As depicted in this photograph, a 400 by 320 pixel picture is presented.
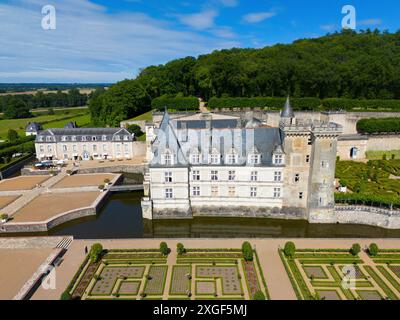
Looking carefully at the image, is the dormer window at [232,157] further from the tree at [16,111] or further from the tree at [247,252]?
the tree at [16,111]

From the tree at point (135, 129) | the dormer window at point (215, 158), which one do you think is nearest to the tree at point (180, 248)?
the dormer window at point (215, 158)

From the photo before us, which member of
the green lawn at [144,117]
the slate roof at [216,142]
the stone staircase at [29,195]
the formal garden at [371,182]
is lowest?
the stone staircase at [29,195]

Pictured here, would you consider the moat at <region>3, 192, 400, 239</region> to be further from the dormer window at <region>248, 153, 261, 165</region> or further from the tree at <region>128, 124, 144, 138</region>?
the tree at <region>128, 124, 144, 138</region>

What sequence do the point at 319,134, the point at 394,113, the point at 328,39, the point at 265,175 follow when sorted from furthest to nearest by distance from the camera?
the point at 328,39 → the point at 394,113 → the point at 265,175 → the point at 319,134

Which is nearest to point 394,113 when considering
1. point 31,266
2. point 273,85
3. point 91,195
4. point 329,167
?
point 273,85
